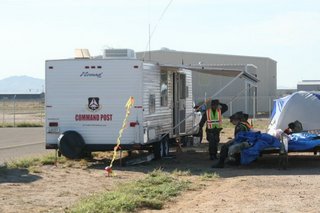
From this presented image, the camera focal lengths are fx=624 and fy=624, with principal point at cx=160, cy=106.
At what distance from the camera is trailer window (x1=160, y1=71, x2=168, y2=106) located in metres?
17.3

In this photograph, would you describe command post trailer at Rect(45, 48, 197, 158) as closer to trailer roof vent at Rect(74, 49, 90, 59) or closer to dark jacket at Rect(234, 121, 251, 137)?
trailer roof vent at Rect(74, 49, 90, 59)

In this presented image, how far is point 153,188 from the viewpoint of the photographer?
36.6 ft

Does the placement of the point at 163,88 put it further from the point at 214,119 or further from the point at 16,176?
the point at 16,176

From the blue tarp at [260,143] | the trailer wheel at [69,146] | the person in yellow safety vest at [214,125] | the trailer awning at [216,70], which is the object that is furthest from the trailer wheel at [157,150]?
the blue tarp at [260,143]

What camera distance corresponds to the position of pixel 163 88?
17.6 meters

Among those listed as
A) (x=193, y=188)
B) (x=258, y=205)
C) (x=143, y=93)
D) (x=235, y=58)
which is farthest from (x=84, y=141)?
(x=235, y=58)

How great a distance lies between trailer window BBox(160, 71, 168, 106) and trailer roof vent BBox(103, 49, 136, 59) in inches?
57.1

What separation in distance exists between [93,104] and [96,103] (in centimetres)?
8

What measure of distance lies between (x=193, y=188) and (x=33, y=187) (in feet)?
9.74

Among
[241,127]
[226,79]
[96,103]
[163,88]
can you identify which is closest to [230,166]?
[241,127]

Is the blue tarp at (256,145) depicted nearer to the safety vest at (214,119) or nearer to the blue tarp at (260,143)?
the blue tarp at (260,143)

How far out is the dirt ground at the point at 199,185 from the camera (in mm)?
9525

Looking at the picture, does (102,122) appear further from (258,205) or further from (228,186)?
(258,205)

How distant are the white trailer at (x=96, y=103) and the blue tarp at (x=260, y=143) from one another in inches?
95.3
